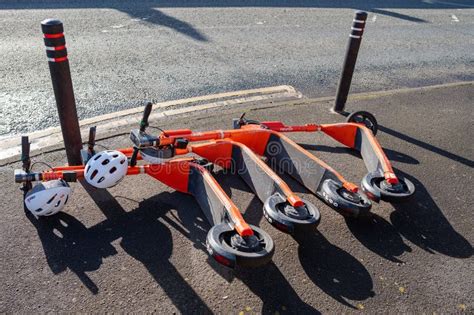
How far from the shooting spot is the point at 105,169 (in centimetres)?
392

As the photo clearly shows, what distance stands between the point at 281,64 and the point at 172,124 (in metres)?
4.21

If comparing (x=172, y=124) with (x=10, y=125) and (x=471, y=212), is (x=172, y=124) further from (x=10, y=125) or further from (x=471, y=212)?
(x=471, y=212)

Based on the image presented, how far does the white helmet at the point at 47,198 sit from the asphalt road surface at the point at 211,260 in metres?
0.19

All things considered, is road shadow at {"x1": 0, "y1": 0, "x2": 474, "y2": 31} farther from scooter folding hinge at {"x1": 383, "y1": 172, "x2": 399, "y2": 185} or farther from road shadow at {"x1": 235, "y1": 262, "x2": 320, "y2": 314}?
road shadow at {"x1": 235, "y1": 262, "x2": 320, "y2": 314}

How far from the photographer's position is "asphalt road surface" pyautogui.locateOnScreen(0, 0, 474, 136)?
24.2 feet

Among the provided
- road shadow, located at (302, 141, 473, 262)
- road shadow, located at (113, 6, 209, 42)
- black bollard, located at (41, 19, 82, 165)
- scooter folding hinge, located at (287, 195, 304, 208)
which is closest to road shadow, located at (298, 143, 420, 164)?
road shadow, located at (302, 141, 473, 262)

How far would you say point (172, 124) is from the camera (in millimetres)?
6250

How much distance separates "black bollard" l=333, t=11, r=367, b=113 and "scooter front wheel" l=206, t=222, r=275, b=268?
14.0 ft

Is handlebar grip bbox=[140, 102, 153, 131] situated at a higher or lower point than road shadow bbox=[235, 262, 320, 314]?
higher

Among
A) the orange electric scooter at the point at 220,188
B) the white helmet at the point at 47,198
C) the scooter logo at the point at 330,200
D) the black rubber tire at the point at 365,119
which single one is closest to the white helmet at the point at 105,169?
the orange electric scooter at the point at 220,188

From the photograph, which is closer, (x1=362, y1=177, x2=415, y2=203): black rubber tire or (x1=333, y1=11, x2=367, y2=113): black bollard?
(x1=362, y1=177, x2=415, y2=203): black rubber tire

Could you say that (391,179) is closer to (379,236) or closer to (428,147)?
(379,236)

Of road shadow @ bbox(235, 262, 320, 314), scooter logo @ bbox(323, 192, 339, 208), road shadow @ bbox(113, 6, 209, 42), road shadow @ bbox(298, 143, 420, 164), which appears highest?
road shadow @ bbox(113, 6, 209, 42)

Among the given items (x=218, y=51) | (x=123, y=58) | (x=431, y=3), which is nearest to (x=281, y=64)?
(x=218, y=51)
